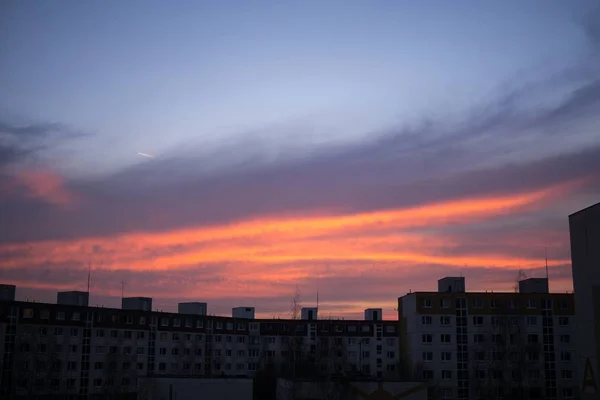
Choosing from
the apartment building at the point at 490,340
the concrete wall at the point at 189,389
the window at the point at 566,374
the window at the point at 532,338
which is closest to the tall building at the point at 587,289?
the concrete wall at the point at 189,389

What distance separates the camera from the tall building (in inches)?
1236

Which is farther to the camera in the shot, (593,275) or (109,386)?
(109,386)

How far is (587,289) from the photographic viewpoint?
32375 millimetres

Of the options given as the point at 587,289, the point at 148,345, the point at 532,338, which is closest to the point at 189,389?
the point at 148,345

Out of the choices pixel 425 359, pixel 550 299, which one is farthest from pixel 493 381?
A: pixel 550 299

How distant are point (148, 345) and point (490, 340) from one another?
142 feet

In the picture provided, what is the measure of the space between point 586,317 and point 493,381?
46275mm

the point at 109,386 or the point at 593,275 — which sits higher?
the point at 593,275

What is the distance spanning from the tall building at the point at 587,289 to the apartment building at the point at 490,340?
4624 cm

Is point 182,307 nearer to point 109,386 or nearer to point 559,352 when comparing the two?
point 109,386

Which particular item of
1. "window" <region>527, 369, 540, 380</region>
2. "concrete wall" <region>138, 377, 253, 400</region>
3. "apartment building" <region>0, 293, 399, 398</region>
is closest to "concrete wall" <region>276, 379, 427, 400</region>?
"concrete wall" <region>138, 377, 253, 400</region>

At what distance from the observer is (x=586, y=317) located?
107 ft

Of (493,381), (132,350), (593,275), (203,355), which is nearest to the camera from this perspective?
(593,275)

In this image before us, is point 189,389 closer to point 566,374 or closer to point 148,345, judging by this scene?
point 148,345
